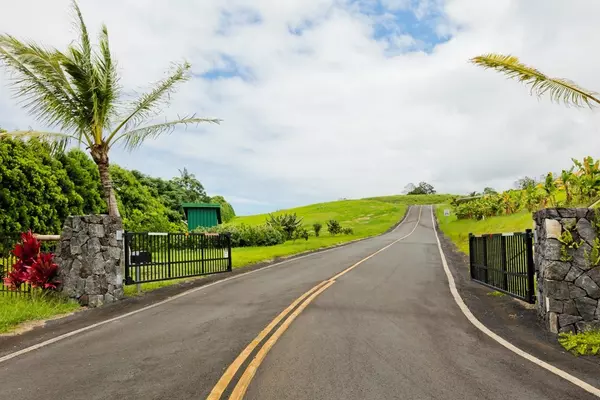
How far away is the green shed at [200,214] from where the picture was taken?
115 feet

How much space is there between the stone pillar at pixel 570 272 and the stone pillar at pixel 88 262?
30.4ft

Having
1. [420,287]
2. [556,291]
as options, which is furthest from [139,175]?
[556,291]

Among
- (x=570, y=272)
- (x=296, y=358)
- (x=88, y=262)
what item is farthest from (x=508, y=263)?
(x=88, y=262)

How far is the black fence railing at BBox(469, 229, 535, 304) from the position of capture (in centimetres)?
905

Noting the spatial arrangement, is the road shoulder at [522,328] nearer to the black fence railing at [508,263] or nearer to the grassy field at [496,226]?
the black fence railing at [508,263]

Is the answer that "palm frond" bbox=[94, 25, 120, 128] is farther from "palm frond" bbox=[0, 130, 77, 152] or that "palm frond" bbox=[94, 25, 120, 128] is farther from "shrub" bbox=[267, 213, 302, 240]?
"shrub" bbox=[267, 213, 302, 240]

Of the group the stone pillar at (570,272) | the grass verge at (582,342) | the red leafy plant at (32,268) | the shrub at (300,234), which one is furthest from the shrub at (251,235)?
the grass verge at (582,342)

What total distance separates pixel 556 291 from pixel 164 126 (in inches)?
534

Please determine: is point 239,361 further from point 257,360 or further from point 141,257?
point 141,257

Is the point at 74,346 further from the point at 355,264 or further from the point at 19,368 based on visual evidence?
the point at 355,264

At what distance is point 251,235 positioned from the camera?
31.4 metres

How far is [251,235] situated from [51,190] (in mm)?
15429

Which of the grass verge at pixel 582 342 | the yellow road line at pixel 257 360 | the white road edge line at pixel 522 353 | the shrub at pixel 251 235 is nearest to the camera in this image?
the yellow road line at pixel 257 360

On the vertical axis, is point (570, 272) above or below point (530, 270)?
above
